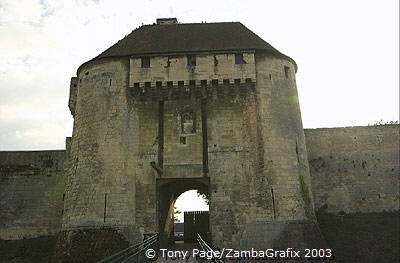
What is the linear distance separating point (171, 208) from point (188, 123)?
5229mm

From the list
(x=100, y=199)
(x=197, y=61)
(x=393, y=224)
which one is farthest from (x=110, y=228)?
(x=393, y=224)

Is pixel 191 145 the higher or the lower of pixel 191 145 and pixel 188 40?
the lower

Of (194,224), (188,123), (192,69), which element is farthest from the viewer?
(194,224)

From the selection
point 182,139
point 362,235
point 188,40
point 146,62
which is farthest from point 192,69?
point 362,235

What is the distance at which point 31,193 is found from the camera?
1612cm

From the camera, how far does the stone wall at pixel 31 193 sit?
15.6 m

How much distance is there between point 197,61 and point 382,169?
9872mm

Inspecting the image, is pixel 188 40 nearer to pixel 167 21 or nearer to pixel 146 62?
pixel 146 62

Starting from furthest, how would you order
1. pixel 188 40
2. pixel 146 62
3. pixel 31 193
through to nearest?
pixel 31 193, pixel 188 40, pixel 146 62

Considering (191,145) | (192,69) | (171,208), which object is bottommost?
(171,208)

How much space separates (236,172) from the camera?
12523mm

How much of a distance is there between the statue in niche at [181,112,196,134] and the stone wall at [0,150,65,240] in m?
6.83

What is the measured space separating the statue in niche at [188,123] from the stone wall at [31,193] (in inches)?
269

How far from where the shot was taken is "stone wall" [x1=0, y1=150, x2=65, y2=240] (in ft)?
51.1
